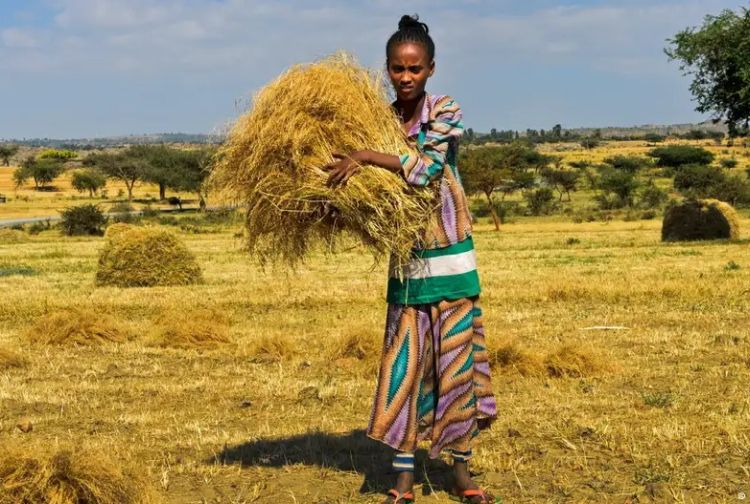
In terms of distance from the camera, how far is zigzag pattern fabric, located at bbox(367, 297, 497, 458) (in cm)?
482

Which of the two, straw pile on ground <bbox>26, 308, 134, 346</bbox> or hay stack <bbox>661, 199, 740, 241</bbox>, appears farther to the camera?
hay stack <bbox>661, 199, 740, 241</bbox>

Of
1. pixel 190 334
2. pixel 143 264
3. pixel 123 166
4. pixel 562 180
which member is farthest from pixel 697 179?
pixel 190 334

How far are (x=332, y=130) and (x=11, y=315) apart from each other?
964 centimetres

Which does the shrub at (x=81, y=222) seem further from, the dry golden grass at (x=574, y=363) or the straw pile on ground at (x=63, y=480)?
the straw pile on ground at (x=63, y=480)

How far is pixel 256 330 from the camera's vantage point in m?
11.0

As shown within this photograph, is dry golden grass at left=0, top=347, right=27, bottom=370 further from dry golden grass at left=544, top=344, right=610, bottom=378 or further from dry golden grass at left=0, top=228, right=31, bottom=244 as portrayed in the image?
dry golden grass at left=0, top=228, right=31, bottom=244

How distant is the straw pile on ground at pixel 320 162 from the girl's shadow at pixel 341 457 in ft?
4.57

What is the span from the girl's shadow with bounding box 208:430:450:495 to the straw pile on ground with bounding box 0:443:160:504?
114cm

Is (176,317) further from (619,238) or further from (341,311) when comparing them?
(619,238)

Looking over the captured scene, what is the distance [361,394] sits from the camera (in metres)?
7.52

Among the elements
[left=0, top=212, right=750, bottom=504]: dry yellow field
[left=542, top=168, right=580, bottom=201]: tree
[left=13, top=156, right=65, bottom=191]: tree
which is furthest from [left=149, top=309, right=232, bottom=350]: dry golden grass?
[left=13, top=156, right=65, bottom=191]: tree

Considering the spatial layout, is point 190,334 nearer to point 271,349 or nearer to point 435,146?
Answer: point 271,349

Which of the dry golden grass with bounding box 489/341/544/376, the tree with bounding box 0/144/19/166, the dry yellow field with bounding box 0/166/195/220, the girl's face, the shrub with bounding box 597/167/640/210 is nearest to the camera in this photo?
the girl's face

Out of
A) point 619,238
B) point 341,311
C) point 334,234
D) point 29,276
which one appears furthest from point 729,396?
point 619,238
